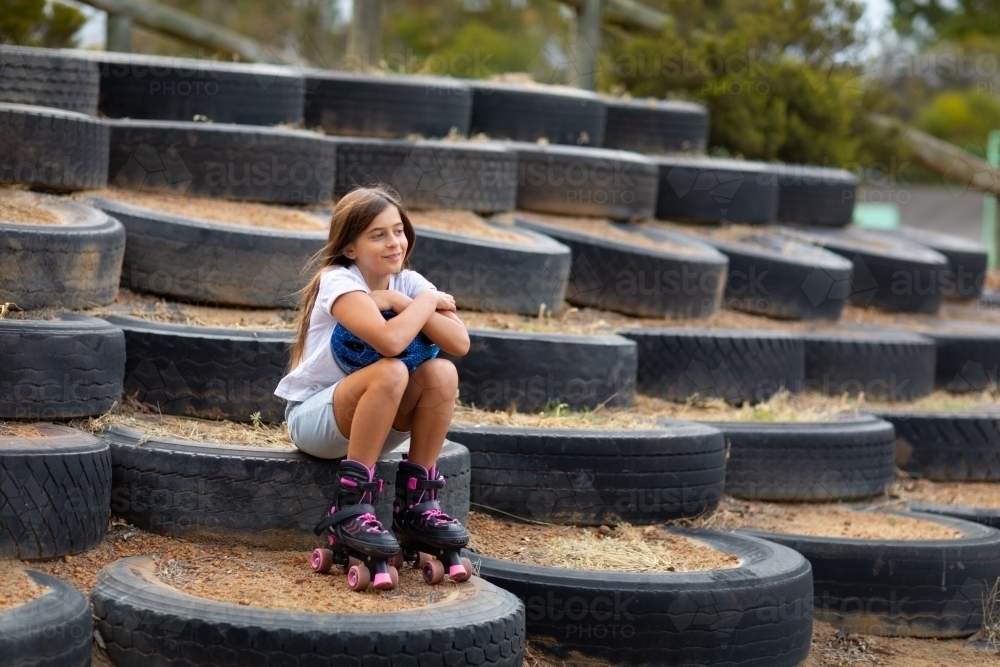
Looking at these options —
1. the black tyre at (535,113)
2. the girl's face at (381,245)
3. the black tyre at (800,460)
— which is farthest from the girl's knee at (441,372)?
the black tyre at (535,113)

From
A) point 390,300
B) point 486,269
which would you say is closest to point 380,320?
point 390,300

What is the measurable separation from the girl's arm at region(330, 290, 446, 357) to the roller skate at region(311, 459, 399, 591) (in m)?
0.37

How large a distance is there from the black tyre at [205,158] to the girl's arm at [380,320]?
2.79 m

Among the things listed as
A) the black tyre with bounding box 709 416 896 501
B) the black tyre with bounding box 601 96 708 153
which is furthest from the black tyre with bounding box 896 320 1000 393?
the black tyre with bounding box 601 96 708 153

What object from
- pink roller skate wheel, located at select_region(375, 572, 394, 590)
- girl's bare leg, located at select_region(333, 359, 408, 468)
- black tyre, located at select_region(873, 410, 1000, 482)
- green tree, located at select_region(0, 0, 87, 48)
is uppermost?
green tree, located at select_region(0, 0, 87, 48)

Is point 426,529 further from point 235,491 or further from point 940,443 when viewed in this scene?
point 940,443

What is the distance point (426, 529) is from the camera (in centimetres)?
370

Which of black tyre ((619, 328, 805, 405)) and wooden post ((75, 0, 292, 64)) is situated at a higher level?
wooden post ((75, 0, 292, 64))

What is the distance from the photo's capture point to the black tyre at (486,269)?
5.92 metres

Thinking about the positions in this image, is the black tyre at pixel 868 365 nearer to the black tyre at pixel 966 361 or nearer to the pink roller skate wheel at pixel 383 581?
the black tyre at pixel 966 361

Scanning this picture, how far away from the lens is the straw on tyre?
7766 millimetres

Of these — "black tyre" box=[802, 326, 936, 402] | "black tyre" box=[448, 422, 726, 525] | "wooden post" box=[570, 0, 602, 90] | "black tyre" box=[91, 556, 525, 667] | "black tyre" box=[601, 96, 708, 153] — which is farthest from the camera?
"wooden post" box=[570, 0, 602, 90]

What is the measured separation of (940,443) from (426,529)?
152 inches

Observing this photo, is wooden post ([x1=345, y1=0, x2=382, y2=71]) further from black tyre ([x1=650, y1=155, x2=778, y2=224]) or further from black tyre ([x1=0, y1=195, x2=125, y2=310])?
black tyre ([x1=0, y1=195, x2=125, y2=310])
